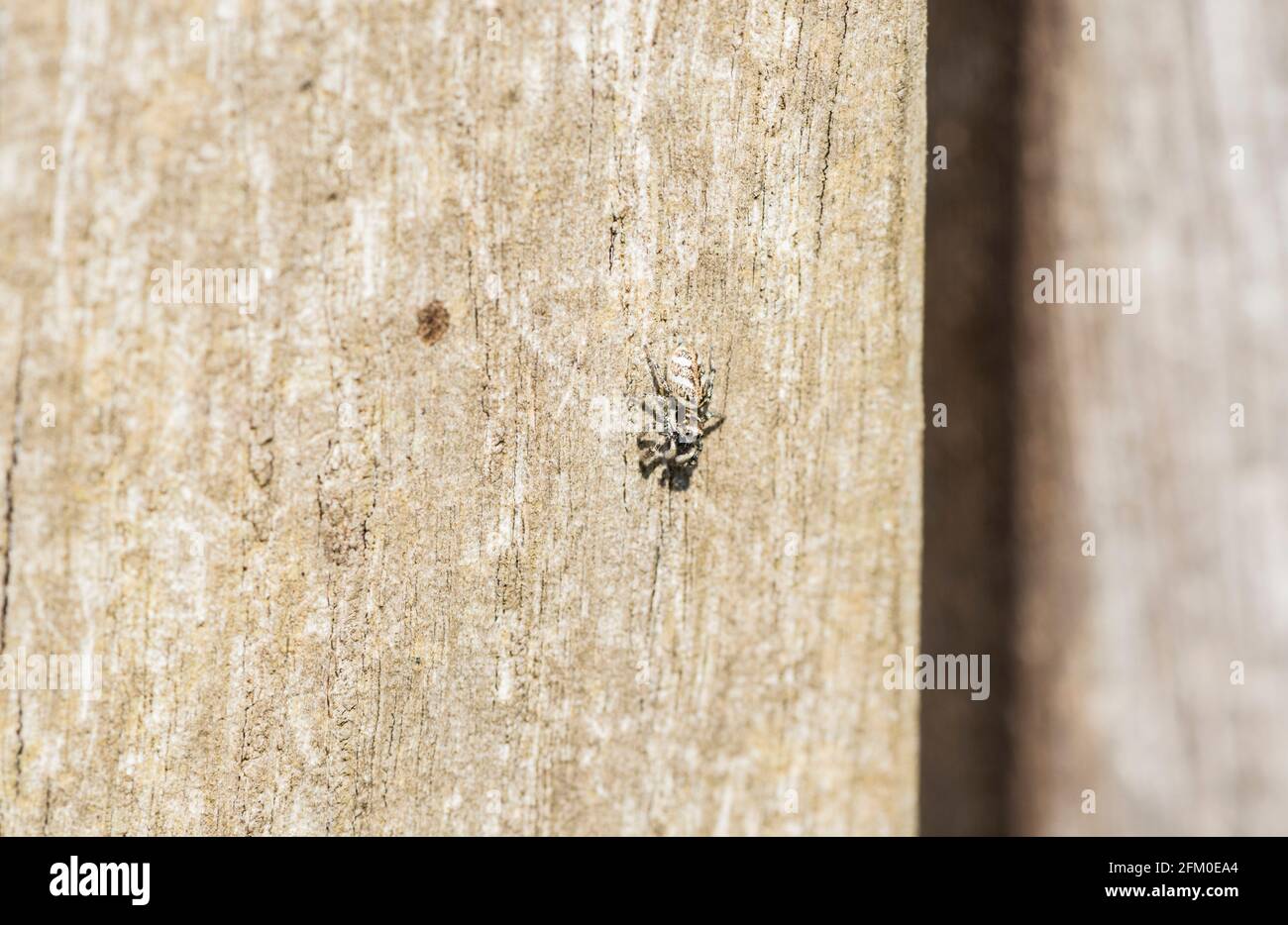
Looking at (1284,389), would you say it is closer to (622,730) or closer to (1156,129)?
(1156,129)

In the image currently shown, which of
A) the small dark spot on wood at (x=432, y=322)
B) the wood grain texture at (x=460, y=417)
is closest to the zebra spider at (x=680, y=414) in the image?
the wood grain texture at (x=460, y=417)

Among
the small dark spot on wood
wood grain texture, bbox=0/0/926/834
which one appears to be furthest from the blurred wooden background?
the small dark spot on wood

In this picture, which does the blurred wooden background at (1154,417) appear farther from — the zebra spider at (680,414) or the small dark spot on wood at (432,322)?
the small dark spot on wood at (432,322)

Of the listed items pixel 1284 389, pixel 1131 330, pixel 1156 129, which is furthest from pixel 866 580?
pixel 1156 129

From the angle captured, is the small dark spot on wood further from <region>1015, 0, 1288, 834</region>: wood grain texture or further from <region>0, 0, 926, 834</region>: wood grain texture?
<region>1015, 0, 1288, 834</region>: wood grain texture

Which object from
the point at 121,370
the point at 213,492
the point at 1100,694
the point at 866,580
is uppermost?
the point at 121,370

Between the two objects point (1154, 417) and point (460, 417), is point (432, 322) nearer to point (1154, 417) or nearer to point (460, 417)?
point (460, 417)
